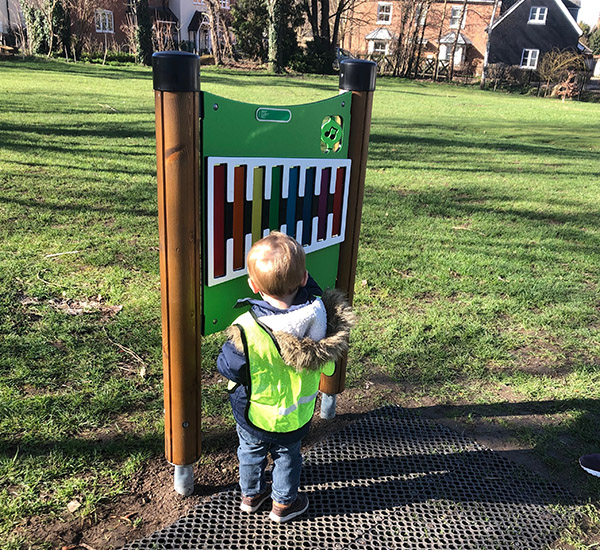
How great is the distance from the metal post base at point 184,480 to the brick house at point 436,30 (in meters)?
43.4

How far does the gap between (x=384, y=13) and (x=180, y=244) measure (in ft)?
160

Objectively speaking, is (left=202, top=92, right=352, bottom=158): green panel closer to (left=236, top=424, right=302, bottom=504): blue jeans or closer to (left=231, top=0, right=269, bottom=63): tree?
(left=236, top=424, right=302, bottom=504): blue jeans

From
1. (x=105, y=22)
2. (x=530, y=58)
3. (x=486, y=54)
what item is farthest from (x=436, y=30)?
(x=105, y=22)

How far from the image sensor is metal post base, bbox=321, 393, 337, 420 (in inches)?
119

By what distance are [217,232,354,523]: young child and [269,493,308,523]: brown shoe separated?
0.02 m

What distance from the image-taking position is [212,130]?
2012 mm

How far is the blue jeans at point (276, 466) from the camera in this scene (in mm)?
2240

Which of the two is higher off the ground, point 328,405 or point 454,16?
point 454,16

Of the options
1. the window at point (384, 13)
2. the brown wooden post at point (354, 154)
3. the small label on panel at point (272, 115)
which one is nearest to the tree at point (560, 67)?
the window at point (384, 13)

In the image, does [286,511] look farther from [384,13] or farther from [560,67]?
[384,13]

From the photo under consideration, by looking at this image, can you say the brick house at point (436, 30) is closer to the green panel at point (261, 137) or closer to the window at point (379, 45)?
the window at point (379, 45)

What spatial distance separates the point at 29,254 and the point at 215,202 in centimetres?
320

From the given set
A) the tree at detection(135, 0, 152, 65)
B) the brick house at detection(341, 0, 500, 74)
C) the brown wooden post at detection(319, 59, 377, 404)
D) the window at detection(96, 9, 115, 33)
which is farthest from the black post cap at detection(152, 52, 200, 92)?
the brick house at detection(341, 0, 500, 74)

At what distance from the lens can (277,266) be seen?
1969 mm
